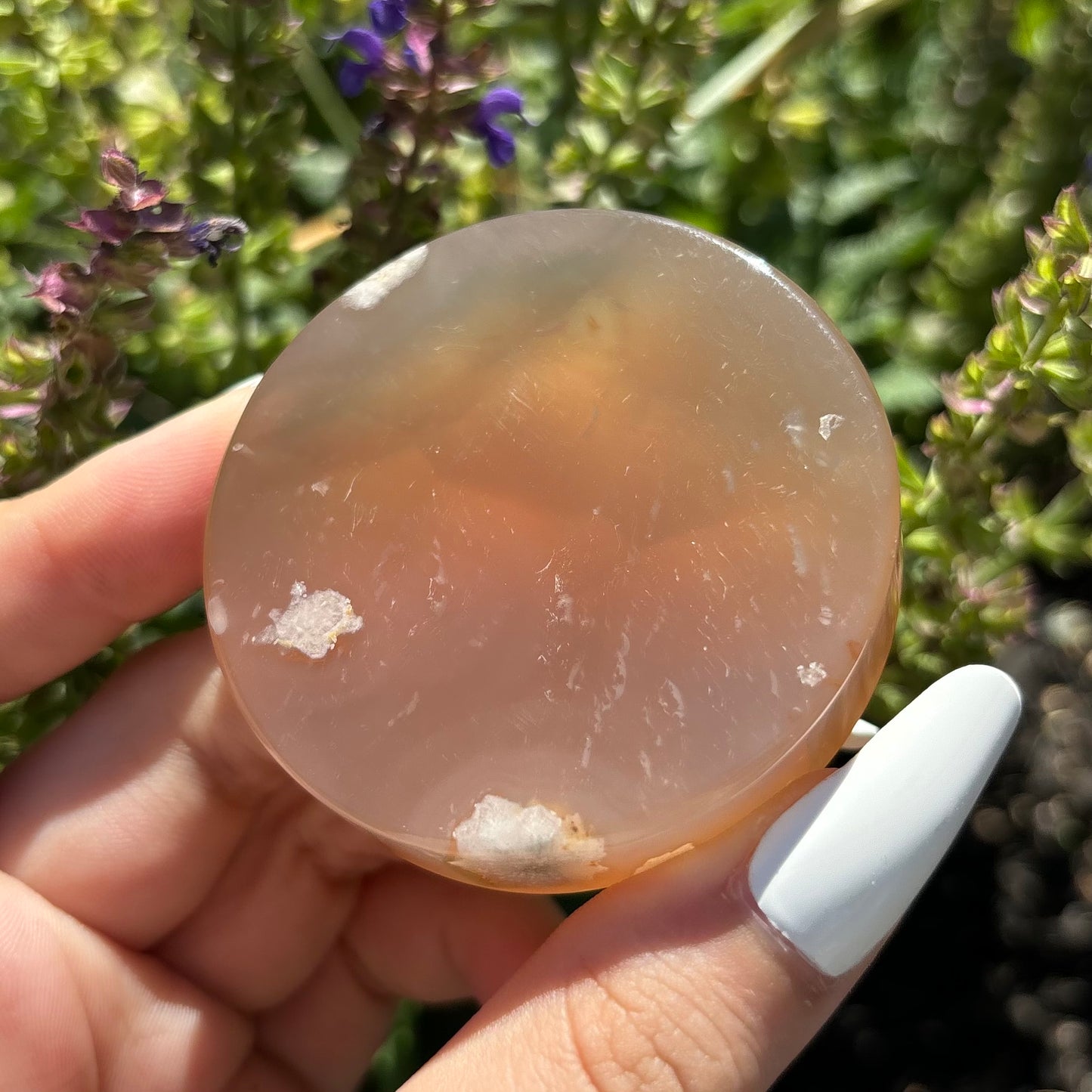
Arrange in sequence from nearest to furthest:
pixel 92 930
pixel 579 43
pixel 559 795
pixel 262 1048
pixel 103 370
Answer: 1. pixel 559 795
2. pixel 103 370
3. pixel 92 930
4. pixel 262 1048
5. pixel 579 43

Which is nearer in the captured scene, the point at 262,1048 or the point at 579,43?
the point at 262,1048

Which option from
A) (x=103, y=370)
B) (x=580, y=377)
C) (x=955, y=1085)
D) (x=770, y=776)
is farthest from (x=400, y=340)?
(x=955, y=1085)

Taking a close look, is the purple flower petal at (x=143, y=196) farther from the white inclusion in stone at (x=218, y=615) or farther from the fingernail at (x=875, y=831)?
the fingernail at (x=875, y=831)

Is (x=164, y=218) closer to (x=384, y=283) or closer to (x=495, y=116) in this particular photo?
(x=384, y=283)

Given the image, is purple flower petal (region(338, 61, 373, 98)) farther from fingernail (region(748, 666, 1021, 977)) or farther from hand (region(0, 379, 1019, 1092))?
fingernail (region(748, 666, 1021, 977))

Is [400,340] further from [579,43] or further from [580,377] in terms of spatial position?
[579,43]

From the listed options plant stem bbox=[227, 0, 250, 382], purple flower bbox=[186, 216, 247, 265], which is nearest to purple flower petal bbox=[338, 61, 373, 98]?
plant stem bbox=[227, 0, 250, 382]
